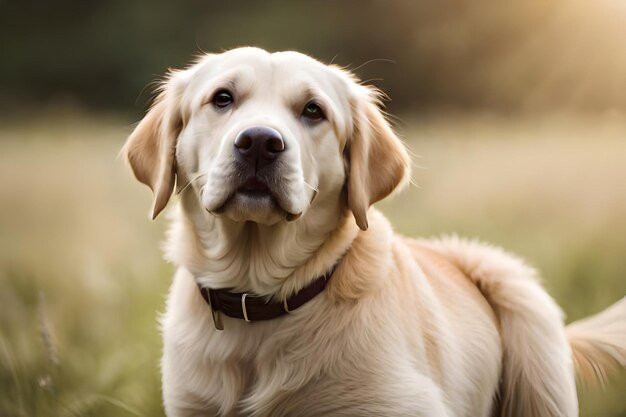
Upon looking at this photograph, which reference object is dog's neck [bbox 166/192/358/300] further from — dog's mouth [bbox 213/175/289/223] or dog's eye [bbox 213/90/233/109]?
dog's eye [bbox 213/90/233/109]

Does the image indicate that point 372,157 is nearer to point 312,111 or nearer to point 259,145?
point 312,111

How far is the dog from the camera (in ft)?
7.29

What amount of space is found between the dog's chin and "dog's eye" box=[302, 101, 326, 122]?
33 cm

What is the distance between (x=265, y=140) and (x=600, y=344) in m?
1.81

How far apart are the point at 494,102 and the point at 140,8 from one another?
1.70 metres

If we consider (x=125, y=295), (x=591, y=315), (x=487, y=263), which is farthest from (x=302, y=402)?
(x=591, y=315)

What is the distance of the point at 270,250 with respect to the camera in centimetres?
237

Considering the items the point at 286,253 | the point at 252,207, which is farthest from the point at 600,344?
the point at 252,207

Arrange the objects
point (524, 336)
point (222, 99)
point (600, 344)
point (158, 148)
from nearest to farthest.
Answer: point (222, 99), point (158, 148), point (524, 336), point (600, 344)

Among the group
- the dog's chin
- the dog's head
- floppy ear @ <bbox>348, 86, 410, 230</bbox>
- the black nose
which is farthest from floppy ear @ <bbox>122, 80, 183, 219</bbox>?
floppy ear @ <bbox>348, 86, 410, 230</bbox>

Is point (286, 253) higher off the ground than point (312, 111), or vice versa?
point (312, 111)

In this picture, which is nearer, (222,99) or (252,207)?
(252,207)

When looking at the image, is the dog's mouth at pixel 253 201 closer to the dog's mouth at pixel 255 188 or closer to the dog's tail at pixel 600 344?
the dog's mouth at pixel 255 188

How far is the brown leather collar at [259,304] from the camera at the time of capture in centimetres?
234
